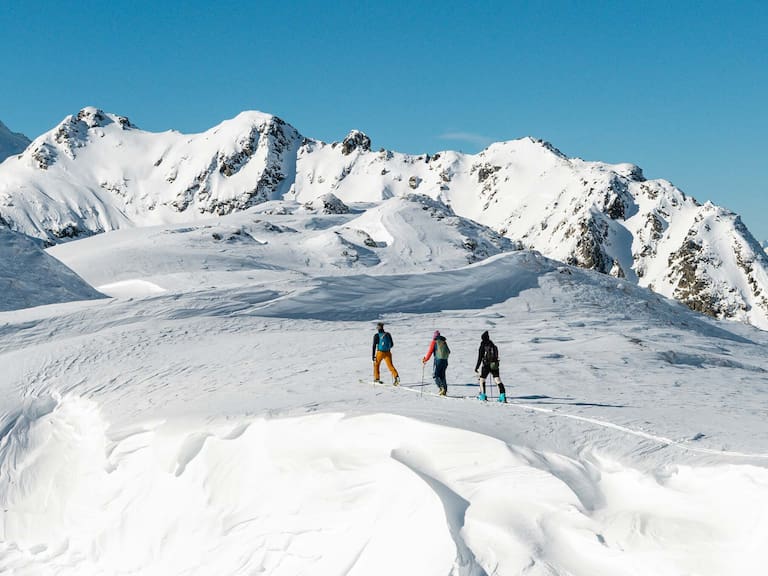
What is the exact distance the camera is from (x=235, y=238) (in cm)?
4903

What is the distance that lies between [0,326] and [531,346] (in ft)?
62.8

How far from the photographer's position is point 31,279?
32.6m

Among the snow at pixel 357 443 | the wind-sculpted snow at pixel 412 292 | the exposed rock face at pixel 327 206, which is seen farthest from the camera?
the exposed rock face at pixel 327 206

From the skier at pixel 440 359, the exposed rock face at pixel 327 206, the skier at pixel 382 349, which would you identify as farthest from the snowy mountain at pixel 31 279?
the exposed rock face at pixel 327 206

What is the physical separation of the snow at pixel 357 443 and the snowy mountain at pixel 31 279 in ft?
2.03

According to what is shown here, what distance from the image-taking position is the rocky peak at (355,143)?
544 feet

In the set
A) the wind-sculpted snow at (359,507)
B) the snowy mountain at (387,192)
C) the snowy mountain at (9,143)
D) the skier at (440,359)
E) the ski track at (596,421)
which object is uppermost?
the snowy mountain at (9,143)

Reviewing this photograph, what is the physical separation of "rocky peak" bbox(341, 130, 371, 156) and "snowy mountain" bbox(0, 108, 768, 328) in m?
0.26

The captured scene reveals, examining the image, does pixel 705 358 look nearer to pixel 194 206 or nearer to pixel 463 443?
pixel 463 443

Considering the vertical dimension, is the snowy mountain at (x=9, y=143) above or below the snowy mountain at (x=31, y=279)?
above

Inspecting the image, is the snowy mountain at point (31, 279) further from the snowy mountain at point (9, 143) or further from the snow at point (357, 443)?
the snowy mountain at point (9, 143)

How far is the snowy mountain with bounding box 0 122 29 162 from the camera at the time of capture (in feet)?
571

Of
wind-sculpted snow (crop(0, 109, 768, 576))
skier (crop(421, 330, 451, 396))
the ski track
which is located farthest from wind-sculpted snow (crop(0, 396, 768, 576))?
skier (crop(421, 330, 451, 396))

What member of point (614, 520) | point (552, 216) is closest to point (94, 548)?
point (614, 520)
